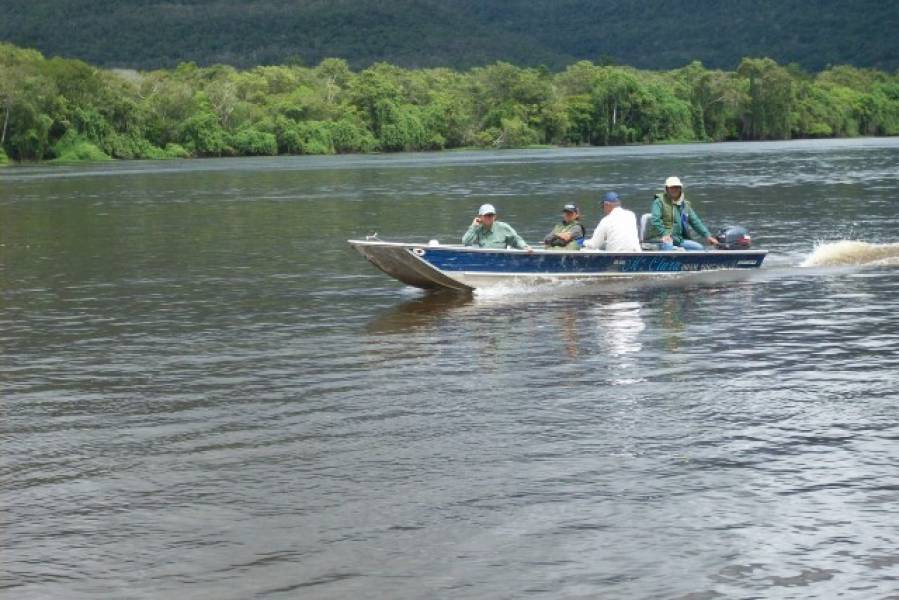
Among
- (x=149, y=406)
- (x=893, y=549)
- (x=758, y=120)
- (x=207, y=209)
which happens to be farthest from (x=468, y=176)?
(x=758, y=120)

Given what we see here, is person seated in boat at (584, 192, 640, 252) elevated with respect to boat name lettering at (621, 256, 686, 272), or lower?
elevated

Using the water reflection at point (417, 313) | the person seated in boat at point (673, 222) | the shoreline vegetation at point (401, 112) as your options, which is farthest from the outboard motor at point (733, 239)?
the shoreline vegetation at point (401, 112)

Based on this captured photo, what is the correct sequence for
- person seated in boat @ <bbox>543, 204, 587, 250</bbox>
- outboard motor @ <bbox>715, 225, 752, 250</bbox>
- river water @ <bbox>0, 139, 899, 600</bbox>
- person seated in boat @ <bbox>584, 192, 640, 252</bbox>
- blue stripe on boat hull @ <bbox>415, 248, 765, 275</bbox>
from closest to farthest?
river water @ <bbox>0, 139, 899, 600</bbox> < blue stripe on boat hull @ <bbox>415, 248, 765, 275</bbox> < person seated in boat @ <bbox>584, 192, 640, 252</bbox> < person seated in boat @ <bbox>543, 204, 587, 250</bbox> < outboard motor @ <bbox>715, 225, 752, 250</bbox>

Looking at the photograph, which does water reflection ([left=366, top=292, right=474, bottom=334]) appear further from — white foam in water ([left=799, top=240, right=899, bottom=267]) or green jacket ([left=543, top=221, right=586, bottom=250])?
white foam in water ([left=799, top=240, right=899, bottom=267])

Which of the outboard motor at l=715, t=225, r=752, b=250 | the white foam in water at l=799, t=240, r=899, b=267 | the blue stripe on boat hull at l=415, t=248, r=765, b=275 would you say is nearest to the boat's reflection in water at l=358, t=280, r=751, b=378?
the blue stripe on boat hull at l=415, t=248, r=765, b=275

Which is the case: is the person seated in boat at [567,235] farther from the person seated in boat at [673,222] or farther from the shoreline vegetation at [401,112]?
the shoreline vegetation at [401,112]

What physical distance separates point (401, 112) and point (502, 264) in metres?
151

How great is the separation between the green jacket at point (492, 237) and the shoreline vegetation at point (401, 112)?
124155mm

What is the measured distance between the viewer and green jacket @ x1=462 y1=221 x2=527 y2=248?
2753 cm

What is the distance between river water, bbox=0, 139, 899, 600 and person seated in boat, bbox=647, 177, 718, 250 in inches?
43.1

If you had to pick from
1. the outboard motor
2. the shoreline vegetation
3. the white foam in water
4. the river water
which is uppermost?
the shoreline vegetation

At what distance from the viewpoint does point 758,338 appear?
21891 millimetres

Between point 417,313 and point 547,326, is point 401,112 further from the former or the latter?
point 547,326

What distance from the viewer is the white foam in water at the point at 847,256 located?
107 feet
